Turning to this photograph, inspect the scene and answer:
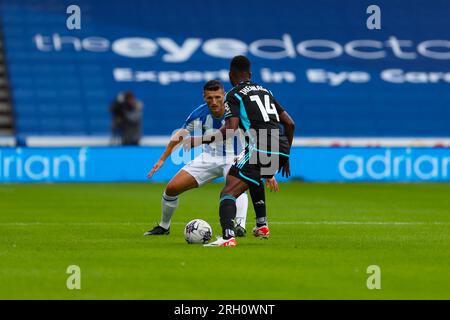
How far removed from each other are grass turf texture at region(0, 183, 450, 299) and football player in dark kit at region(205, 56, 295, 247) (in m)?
0.63

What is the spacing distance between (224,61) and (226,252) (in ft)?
75.8

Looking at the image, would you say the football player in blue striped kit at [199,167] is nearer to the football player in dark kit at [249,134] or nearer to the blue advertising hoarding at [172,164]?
the football player in dark kit at [249,134]

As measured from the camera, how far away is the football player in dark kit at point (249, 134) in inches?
439

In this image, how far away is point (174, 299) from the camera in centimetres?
765

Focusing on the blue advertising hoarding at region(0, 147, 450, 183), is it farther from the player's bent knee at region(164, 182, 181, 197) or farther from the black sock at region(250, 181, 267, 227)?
the black sock at region(250, 181, 267, 227)

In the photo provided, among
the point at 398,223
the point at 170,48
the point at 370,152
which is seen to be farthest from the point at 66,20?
the point at 398,223

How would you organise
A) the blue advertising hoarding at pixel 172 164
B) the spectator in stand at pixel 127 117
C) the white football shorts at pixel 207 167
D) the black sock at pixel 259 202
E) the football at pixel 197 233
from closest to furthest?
1. the football at pixel 197 233
2. the black sock at pixel 259 202
3. the white football shorts at pixel 207 167
4. the blue advertising hoarding at pixel 172 164
5. the spectator in stand at pixel 127 117

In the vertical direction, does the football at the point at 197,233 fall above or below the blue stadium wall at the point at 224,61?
below

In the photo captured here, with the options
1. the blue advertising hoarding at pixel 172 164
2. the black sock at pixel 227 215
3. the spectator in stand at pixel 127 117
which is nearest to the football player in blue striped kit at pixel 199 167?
the black sock at pixel 227 215

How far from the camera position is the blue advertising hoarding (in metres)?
24.8

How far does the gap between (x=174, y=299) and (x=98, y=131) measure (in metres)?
24.3

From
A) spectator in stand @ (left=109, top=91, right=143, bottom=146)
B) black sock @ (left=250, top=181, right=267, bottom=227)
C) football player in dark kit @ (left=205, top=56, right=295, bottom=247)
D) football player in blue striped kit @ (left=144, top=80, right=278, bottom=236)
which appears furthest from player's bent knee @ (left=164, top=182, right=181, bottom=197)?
spectator in stand @ (left=109, top=91, right=143, bottom=146)

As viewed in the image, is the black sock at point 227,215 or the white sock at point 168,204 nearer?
the black sock at point 227,215
